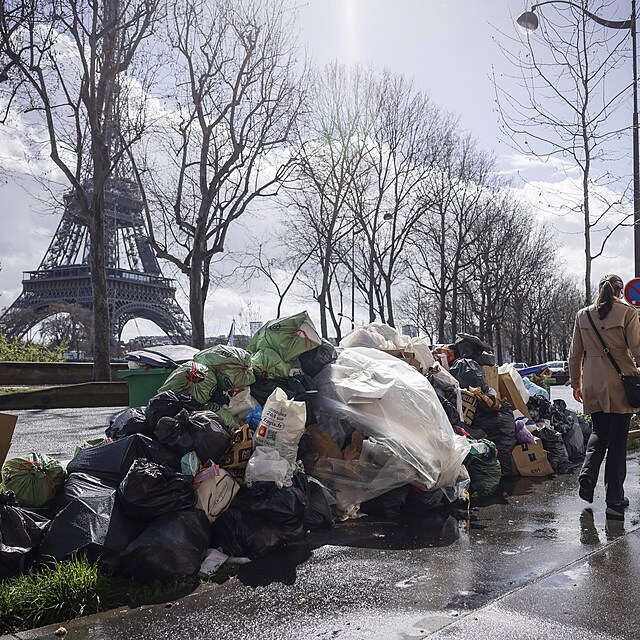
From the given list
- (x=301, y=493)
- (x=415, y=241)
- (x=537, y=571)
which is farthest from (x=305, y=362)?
(x=415, y=241)

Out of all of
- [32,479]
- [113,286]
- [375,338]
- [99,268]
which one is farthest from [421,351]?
[113,286]

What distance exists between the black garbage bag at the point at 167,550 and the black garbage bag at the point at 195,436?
22.1 inches

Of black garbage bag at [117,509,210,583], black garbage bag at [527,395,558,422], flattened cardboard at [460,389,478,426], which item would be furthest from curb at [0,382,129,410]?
black garbage bag at [117,509,210,583]

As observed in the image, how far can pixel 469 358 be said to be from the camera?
25.2 ft

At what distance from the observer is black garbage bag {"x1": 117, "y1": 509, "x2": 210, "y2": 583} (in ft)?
11.8

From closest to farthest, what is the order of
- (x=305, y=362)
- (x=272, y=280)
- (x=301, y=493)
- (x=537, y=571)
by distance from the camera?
1. (x=537, y=571)
2. (x=301, y=493)
3. (x=305, y=362)
4. (x=272, y=280)

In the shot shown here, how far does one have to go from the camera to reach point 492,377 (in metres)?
7.30

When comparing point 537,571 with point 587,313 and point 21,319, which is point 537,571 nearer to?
point 587,313

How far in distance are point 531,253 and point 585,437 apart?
94.7 ft

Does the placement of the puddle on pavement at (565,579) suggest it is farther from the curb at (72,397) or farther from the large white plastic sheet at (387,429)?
the curb at (72,397)

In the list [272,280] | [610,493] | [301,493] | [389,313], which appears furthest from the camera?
[272,280]

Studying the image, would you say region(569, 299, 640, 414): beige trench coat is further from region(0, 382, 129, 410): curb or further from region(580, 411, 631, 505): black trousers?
region(0, 382, 129, 410): curb

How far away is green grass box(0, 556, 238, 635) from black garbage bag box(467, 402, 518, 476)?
3.78m

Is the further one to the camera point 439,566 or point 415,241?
point 415,241
